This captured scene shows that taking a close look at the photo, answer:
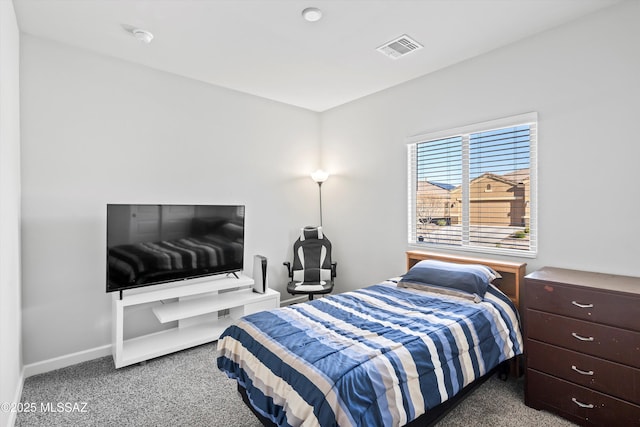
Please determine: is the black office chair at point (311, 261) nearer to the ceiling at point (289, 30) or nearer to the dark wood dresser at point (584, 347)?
the ceiling at point (289, 30)

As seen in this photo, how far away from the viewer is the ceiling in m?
2.28

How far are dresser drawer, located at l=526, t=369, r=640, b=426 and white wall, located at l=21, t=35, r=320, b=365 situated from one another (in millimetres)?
3065

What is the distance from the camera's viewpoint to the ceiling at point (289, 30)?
89.9 inches

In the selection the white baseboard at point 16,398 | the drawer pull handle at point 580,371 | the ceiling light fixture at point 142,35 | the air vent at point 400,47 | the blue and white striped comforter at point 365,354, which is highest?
the air vent at point 400,47

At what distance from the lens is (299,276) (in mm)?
4156

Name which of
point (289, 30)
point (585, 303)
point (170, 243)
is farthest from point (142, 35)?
point (585, 303)

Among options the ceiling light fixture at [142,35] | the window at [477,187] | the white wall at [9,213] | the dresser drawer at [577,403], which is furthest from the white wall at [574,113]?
the white wall at [9,213]

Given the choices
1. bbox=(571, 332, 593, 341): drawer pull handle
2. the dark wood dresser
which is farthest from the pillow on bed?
bbox=(571, 332, 593, 341): drawer pull handle

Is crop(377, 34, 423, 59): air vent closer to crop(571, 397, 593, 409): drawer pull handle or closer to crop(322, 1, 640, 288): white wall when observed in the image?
crop(322, 1, 640, 288): white wall

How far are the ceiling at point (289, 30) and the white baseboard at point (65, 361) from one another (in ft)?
8.93

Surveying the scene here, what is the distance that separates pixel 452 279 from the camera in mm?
2633

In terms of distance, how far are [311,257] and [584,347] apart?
2.85 m

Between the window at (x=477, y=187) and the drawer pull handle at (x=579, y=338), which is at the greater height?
the window at (x=477, y=187)

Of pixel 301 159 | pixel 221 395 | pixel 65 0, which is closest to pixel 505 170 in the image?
pixel 301 159
